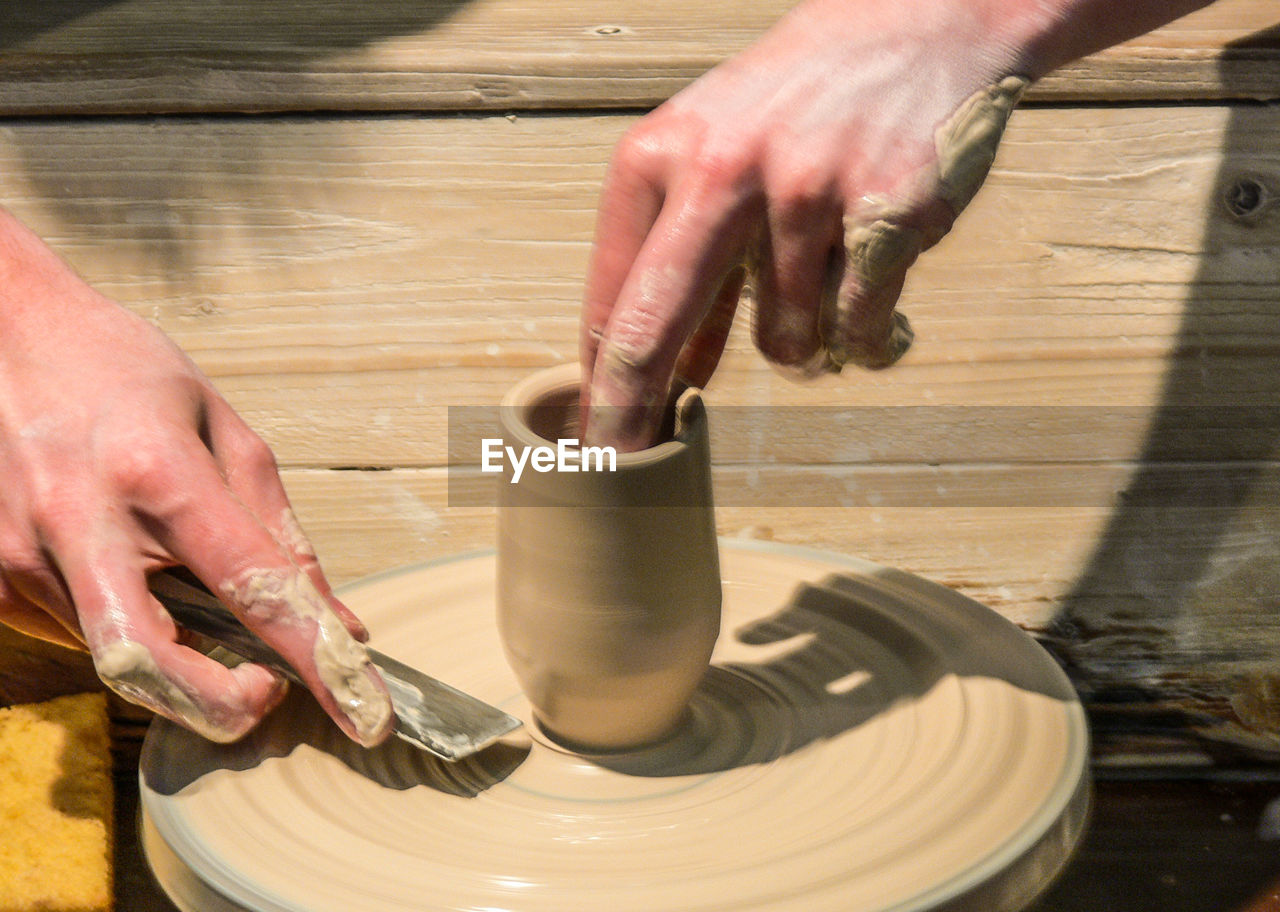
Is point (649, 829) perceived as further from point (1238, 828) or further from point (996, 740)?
point (1238, 828)

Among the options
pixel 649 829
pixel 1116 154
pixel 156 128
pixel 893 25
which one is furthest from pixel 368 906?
pixel 1116 154

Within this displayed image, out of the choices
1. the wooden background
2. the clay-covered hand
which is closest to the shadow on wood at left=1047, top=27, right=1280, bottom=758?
the wooden background

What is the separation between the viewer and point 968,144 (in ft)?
2.36

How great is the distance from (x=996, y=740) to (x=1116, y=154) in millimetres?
756

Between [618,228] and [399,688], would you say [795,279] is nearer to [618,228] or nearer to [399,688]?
[618,228]

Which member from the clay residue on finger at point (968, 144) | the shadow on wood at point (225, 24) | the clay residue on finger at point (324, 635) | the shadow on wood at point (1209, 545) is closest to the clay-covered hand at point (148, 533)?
the clay residue on finger at point (324, 635)

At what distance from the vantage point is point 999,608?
4.20 ft

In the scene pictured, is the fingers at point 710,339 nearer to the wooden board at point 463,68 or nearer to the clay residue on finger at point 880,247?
the clay residue on finger at point 880,247

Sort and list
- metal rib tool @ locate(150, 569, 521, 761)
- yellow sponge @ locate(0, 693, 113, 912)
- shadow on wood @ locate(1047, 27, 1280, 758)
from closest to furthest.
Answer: metal rib tool @ locate(150, 569, 521, 761), yellow sponge @ locate(0, 693, 113, 912), shadow on wood @ locate(1047, 27, 1280, 758)

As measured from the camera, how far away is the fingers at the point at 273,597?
0.77m

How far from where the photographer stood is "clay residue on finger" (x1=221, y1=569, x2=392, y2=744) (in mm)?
772

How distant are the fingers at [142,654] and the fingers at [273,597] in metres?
0.04

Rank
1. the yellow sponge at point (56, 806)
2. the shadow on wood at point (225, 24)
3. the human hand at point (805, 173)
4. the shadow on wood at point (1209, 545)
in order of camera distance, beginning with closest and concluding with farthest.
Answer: the human hand at point (805, 173) < the yellow sponge at point (56, 806) < the shadow on wood at point (1209, 545) < the shadow on wood at point (225, 24)

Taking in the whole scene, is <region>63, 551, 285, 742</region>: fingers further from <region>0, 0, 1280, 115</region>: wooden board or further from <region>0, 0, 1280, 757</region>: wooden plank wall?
<region>0, 0, 1280, 115</region>: wooden board
